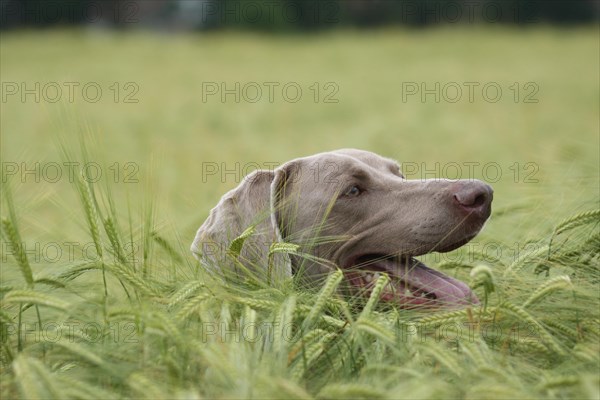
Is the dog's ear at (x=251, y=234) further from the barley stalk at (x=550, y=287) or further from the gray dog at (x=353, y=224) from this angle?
the barley stalk at (x=550, y=287)

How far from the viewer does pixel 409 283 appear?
10.5 ft

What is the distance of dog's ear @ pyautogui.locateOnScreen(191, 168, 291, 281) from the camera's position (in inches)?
126

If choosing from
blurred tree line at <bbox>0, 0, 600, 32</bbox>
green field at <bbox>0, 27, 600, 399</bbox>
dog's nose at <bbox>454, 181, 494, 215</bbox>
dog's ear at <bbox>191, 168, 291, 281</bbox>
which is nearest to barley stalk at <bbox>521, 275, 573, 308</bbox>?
green field at <bbox>0, 27, 600, 399</bbox>

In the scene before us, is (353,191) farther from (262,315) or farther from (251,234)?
(262,315)

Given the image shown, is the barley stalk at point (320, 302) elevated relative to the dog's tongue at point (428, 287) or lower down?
elevated

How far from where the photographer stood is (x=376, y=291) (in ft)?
8.80

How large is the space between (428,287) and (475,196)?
37 centimetres

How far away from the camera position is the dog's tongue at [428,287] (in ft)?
9.81

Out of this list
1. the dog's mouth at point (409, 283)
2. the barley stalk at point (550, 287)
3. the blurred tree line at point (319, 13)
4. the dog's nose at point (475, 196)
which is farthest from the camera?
the blurred tree line at point (319, 13)

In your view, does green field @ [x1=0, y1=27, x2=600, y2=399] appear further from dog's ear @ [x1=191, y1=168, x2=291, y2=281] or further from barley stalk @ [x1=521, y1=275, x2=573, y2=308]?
dog's ear @ [x1=191, y1=168, x2=291, y2=281]

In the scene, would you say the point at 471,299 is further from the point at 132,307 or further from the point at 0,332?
the point at 0,332

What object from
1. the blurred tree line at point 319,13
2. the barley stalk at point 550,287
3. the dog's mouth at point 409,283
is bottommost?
the blurred tree line at point 319,13

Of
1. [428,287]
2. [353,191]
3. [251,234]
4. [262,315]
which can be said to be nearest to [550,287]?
[428,287]

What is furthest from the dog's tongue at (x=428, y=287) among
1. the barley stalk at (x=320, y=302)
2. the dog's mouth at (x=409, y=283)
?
the barley stalk at (x=320, y=302)
